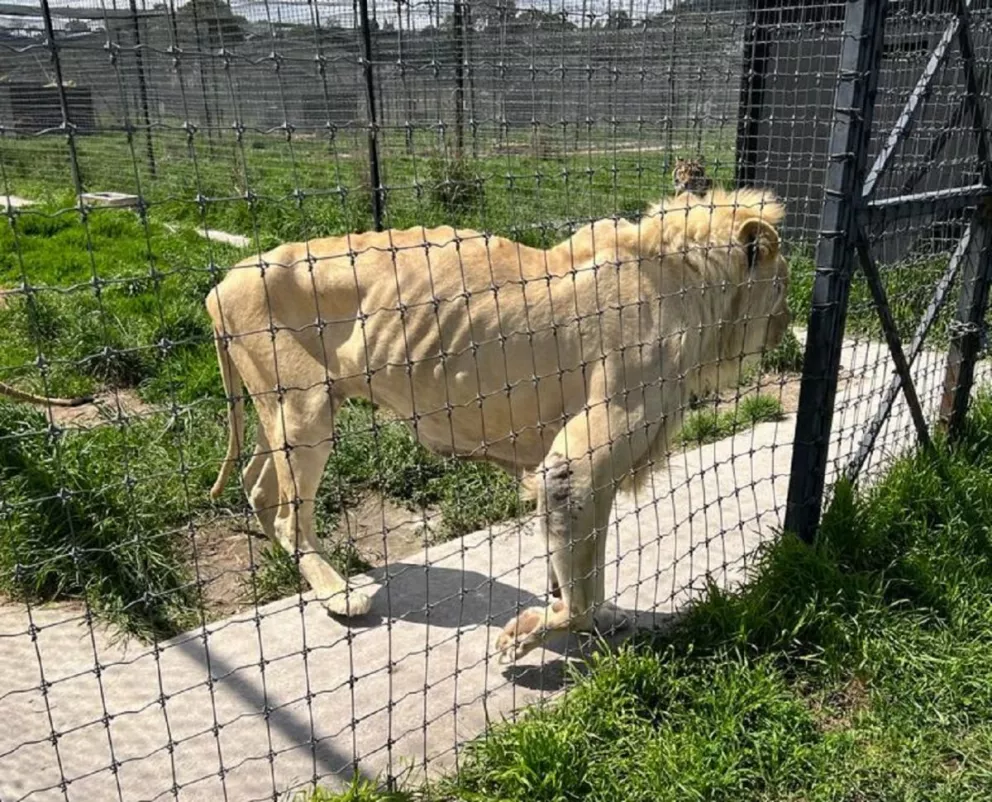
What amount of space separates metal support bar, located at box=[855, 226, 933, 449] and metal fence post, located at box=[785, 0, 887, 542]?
0.07m

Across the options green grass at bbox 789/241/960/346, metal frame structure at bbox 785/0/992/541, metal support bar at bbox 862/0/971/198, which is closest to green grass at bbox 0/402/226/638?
metal frame structure at bbox 785/0/992/541

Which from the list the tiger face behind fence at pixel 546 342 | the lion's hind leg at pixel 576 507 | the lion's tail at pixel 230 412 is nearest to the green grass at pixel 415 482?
the lion's tail at pixel 230 412

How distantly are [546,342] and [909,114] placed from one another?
1.67 m

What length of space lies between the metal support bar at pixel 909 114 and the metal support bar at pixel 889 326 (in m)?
0.21

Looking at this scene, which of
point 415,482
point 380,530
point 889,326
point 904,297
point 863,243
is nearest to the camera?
point 863,243

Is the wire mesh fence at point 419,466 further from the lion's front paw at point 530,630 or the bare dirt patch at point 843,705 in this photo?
the bare dirt patch at point 843,705

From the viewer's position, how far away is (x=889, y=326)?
12.3ft

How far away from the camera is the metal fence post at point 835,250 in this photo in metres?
3.10

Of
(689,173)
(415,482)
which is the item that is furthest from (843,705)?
(689,173)

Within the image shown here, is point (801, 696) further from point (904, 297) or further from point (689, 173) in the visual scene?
point (689, 173)

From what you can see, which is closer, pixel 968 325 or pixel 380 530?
pixel 968 325

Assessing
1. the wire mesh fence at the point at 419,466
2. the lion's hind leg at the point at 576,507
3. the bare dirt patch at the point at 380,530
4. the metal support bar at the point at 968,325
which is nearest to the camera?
the wire mesh fence at the point at 419,466

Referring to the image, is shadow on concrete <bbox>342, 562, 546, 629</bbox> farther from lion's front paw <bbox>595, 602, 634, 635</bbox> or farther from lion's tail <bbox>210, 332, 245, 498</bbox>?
lion's tail <bbox>210, 332, 245, 498</bbox>

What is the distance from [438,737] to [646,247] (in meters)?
1.81
